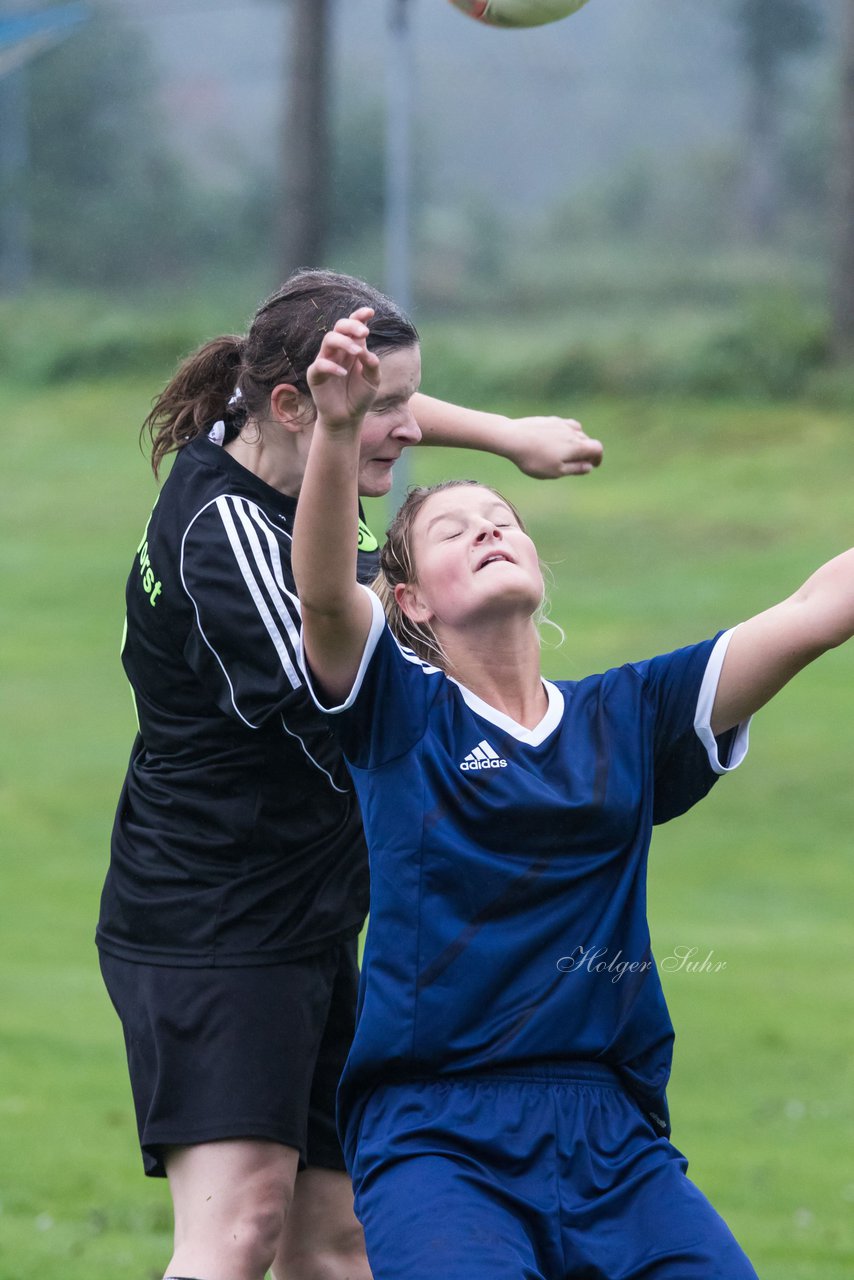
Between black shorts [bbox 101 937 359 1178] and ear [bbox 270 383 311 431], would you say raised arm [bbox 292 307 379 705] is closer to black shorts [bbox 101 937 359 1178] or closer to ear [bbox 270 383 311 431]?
ear [bbox 270 383 311 431]

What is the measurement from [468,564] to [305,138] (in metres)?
16.9

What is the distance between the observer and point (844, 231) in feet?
62.5

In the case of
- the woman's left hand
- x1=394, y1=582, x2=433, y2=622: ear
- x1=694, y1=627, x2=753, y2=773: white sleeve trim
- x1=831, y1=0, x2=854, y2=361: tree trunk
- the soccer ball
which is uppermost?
x1=831, y1=0, x2=854, y2=361: tree trunk

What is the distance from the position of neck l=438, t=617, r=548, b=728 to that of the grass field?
2309 mm

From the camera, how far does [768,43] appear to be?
20.1m

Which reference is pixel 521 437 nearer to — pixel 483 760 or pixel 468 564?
pixel 468 564

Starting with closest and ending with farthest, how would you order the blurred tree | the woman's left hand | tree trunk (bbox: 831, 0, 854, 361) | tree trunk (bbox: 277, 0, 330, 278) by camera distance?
the woman's left hand < tree trunk (bbox: 831, 0, 854, 361) < tree trunk (bbox: 277, 0, 330, 278) < the blurred tree

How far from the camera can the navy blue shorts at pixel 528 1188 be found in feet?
8.19

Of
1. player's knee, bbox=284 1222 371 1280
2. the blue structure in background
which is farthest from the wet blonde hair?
the blue structure in background

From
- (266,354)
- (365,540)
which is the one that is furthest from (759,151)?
(266,354)

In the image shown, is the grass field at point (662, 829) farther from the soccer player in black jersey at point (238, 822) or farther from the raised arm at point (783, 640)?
the raised arm at point (783, 640)

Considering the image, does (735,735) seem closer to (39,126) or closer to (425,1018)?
(425,1018)

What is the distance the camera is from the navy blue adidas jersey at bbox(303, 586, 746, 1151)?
8.77 feet

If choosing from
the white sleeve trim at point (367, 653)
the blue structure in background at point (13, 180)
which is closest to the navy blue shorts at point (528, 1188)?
the white sleeve trim at point (367, 653)
